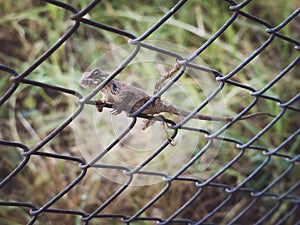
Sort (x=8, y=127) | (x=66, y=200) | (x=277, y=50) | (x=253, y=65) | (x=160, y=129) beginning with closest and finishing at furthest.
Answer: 1. (x=160, y=129)
2. (x=66, y=200)
3. (x=8, y=127)
4. (x=253, y=65)
5. (x=277, y=50)

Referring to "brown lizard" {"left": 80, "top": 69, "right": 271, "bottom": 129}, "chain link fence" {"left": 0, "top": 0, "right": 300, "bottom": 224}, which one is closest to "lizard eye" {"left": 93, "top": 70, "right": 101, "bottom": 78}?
"brown lizard" {"left": 80, "top": 69, "right": 271, "bottom": 129}

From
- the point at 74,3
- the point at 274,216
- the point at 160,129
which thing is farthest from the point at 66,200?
the point at 74,3

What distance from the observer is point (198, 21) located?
2375mm

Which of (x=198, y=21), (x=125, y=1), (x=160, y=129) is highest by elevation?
(x=125, y=1)

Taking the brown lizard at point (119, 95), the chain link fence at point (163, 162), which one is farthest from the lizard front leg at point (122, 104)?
the chain link fence at point (163, 162)

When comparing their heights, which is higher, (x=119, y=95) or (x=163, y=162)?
(x=163, y=162)

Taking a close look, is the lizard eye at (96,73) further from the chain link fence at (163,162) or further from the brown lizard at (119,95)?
the chain link fence at (163,162)

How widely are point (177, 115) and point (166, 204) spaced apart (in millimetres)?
912

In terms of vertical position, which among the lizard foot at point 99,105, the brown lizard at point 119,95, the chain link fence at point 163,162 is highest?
the chain link fence at point 163,162

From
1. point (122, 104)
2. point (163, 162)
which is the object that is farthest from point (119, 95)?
point (163, 162)

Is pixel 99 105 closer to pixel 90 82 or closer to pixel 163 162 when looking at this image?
pixel 90 82

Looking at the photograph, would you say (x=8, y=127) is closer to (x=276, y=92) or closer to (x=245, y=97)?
(x=245, y=97)

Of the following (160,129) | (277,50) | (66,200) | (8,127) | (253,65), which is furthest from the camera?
(277,50)

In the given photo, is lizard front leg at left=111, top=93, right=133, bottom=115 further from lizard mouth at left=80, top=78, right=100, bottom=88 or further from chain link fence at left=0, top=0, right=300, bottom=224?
chain link fence at left=0, top=0, right=300, bottom=224
